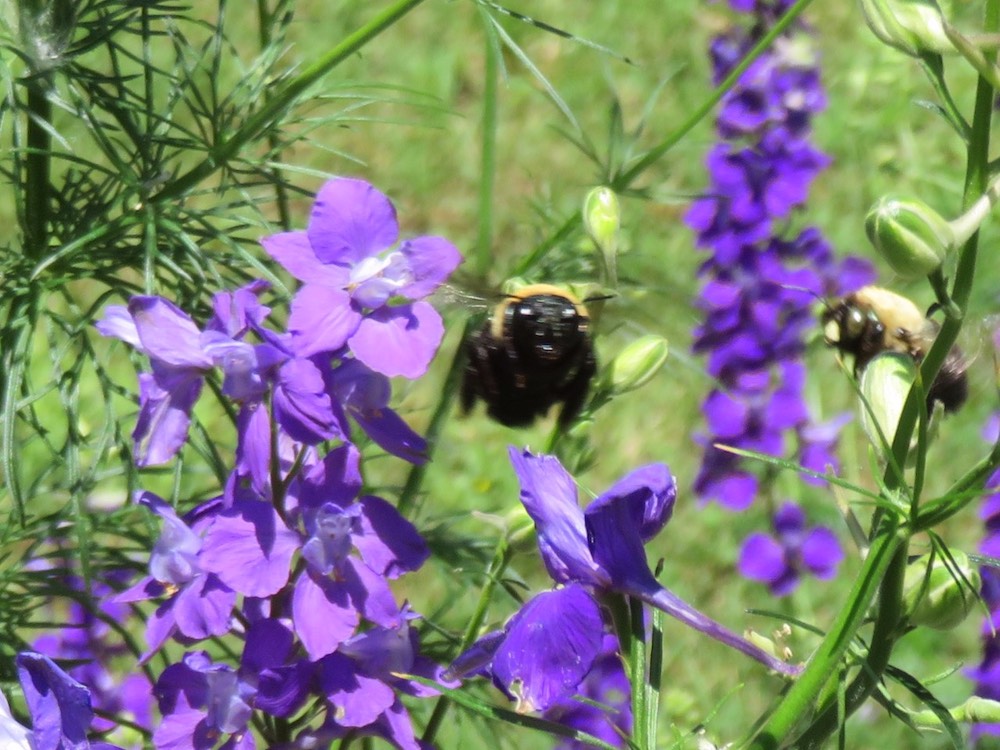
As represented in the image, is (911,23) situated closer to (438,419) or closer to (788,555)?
(438,419)

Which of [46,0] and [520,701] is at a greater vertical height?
[46,0]

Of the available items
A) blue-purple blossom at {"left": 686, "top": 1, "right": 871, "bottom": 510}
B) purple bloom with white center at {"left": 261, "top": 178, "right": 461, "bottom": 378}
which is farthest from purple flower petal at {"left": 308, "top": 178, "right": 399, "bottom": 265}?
blue-purple blossom at {"left": 686, "top": 1, "right": 871, "bottom": 510}

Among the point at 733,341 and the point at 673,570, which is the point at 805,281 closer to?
the point at 733,341

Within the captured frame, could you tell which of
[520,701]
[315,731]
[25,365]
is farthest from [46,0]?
[520,701]

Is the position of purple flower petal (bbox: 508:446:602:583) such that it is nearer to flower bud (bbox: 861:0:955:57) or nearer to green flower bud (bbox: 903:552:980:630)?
green flower bud (bbox: 903:552:980:630)

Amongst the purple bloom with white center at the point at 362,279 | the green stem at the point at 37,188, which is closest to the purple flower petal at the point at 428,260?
the purple bloom with white center at the point at 362,279

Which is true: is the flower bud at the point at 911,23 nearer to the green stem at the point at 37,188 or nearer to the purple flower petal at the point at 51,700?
the purple flower petal at the point at 51,700

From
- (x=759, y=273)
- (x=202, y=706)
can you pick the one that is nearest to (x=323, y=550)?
(x=202, y=706)
